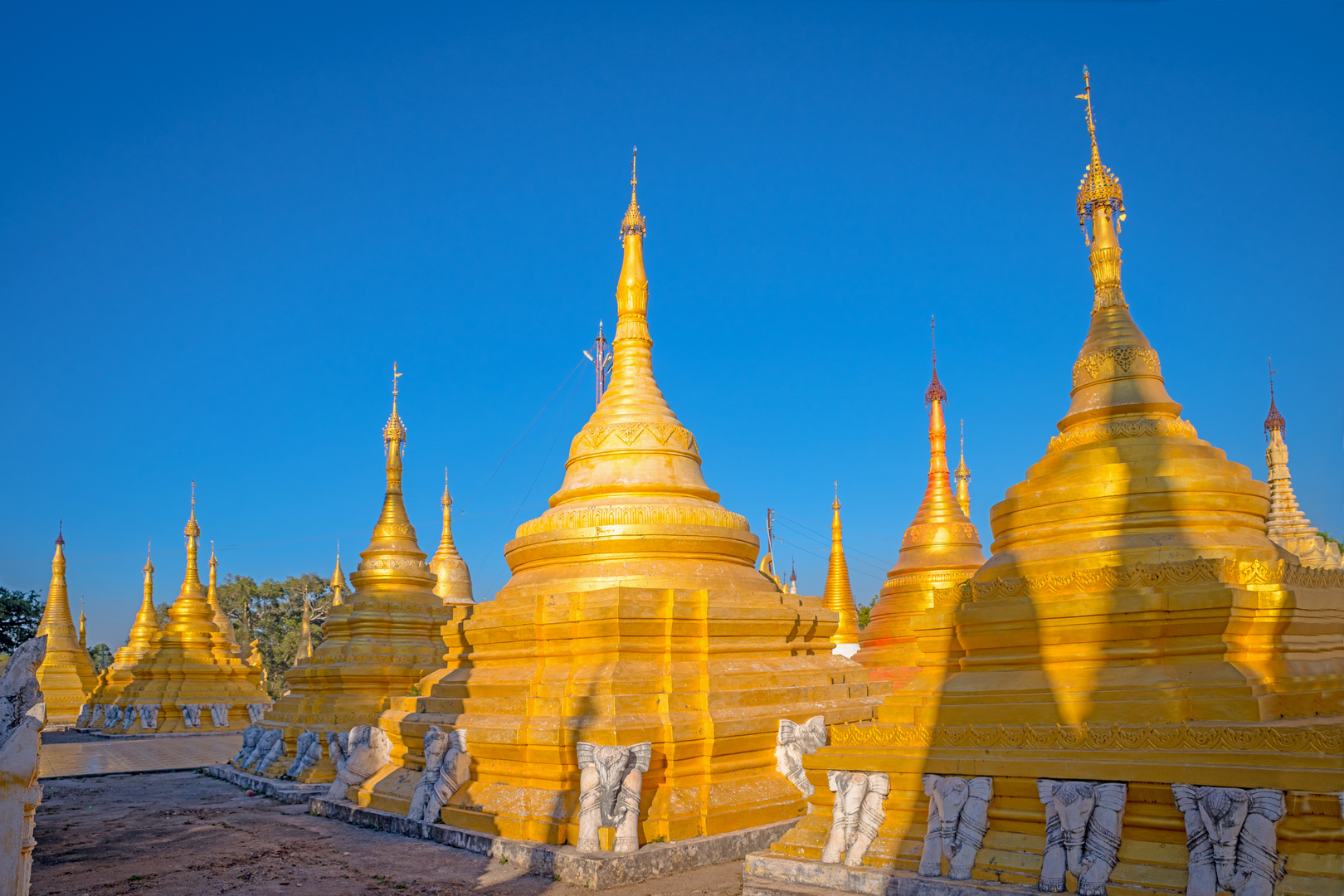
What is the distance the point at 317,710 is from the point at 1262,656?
15678 millimetres

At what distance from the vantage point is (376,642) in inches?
766

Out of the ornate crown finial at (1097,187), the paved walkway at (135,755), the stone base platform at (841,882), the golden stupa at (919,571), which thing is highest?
the ornate crown finial at (1097,187)

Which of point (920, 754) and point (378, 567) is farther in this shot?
point (378, 567)

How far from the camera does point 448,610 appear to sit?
A: 68.7 ft

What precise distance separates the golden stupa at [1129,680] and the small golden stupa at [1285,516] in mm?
17673

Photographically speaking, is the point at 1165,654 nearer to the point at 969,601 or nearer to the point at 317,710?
the point at 969,601

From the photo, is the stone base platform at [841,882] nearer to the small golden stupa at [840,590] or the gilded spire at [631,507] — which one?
the gilded spire at [631,507]

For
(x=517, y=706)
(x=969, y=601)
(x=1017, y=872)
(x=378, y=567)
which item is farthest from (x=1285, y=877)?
(x=378, y=567)

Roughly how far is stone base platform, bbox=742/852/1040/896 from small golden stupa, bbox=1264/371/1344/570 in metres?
21.1

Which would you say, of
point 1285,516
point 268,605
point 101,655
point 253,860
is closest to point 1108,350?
point 253,860

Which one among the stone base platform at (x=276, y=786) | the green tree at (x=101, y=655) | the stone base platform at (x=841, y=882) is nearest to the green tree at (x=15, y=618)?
the stone base platform at (x=276, y=786)

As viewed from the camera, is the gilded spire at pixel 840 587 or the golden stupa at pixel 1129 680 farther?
the gilded spire at pixel 840 587

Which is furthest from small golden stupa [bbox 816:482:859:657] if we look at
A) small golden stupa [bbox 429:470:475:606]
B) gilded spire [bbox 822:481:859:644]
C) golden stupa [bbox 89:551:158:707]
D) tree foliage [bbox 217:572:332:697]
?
tree foliage [bbox 217:572:332:697]

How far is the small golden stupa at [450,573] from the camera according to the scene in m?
29.6
